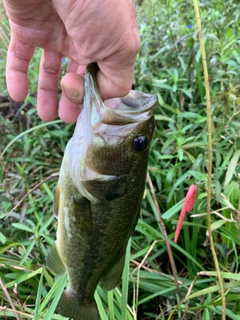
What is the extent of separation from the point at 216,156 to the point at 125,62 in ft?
4.43

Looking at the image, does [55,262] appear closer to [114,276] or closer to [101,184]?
[114,276]

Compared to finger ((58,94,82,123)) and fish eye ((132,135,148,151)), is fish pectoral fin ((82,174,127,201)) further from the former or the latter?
finger ((58,94,82,123))

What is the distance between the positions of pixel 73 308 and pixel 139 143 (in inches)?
37.0

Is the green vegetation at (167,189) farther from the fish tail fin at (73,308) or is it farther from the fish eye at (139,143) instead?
the fish eye at (139,143)

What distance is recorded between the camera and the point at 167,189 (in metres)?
2.65

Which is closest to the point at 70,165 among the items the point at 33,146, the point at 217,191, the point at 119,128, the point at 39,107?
the point at 119,128

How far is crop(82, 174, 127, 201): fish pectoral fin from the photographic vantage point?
5.06 ft

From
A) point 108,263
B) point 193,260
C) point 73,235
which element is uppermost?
point 73,235

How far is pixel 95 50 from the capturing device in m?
1.34

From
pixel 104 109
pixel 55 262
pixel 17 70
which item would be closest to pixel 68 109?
pixel 17 70

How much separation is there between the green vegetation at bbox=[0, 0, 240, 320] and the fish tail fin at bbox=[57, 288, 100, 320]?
61mm

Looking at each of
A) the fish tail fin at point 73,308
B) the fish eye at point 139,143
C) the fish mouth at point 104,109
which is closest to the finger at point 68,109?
the fish mouth at point 104,109

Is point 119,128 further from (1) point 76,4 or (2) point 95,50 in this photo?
(1) point 76,4

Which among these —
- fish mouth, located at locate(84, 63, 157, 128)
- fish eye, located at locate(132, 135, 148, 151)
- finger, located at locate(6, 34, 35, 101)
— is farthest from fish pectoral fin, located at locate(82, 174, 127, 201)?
finger, located at locate(6, 34, 35, 101)
